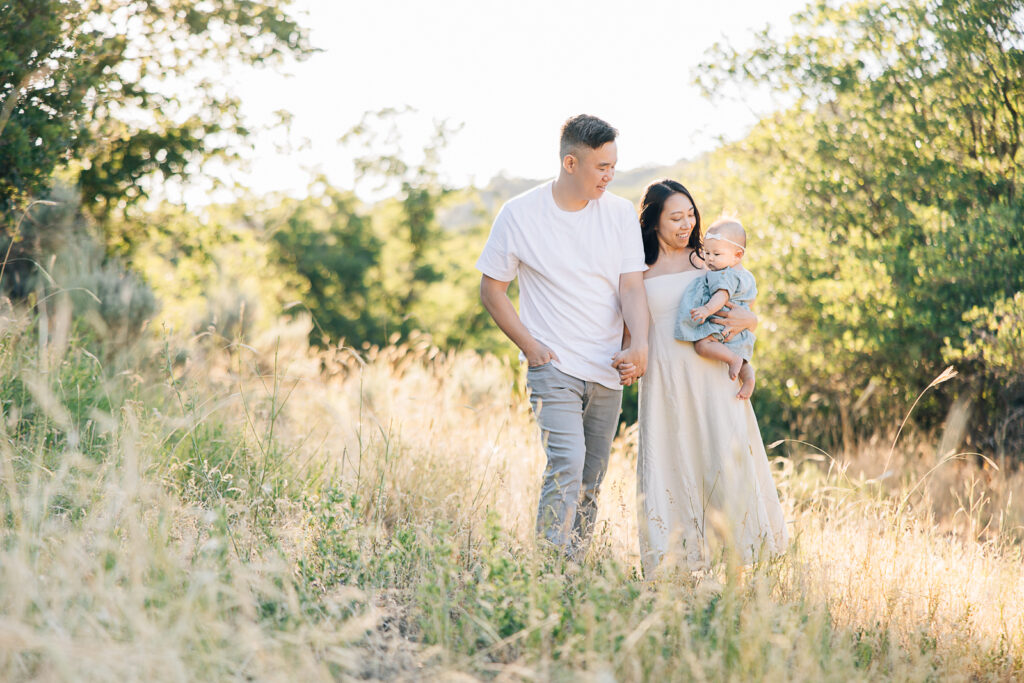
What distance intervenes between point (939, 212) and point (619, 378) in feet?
16.3

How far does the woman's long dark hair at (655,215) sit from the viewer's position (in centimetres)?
425

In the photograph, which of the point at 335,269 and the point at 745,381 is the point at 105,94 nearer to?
the point at 745,381

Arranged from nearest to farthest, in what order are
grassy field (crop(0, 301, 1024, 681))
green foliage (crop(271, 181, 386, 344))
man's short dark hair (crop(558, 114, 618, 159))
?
1. grassy field (crop(0, 301, 1024, 681))
2. man's short dark hair (crop(558, 114, 618, 159))
3. green foliage (crop(271, 181, 386, 344))

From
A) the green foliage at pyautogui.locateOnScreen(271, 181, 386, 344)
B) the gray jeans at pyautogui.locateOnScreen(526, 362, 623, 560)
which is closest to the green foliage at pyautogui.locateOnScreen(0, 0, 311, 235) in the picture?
the gray jeans at pyautogui.locateOnScreen(526, 362, 623, 560)

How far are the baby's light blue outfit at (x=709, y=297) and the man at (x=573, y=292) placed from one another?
203 millimetres

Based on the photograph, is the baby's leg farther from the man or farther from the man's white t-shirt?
the man's white t-shirt

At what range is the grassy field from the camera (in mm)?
2531

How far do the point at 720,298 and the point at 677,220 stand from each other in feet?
1.60

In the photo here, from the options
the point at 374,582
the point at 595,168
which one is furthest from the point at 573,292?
the point at 374,582

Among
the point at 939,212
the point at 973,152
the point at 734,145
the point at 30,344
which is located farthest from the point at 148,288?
the point at 973,152

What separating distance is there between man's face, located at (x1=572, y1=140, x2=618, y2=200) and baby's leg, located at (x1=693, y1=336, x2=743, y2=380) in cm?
87

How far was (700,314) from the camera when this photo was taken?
3.96 meters

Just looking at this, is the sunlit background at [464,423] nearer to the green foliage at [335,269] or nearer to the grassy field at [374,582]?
the grassy field at [374,582]

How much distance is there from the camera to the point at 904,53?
8250 millimetres
